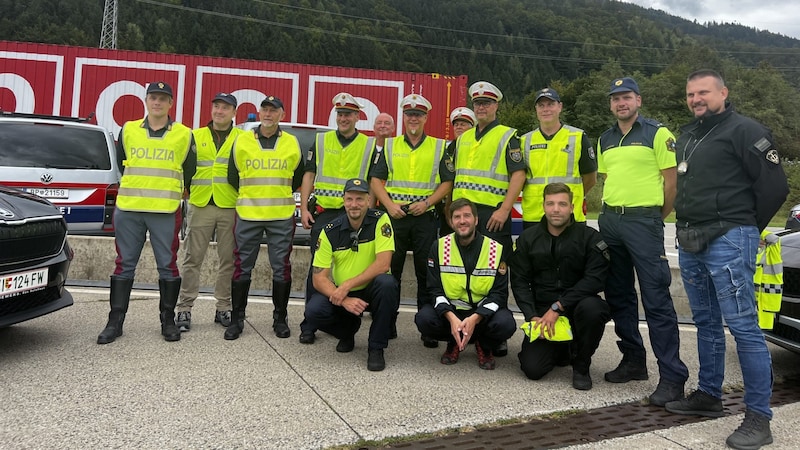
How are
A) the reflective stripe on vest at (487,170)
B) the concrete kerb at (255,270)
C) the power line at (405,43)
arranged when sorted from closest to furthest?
the reflective stripe on vest at (487,170) < the concrete kerb at (255,270) < the power line at (405,43)

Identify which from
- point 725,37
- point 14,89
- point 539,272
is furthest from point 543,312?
point 725,37

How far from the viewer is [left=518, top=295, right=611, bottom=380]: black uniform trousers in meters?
3.49

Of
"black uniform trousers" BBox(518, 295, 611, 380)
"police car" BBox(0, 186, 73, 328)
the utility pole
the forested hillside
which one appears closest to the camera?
"police car" BBox(0, 186, 73, 328)

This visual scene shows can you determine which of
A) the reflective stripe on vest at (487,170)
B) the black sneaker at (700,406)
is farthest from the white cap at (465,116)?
the black sneaker at (700,406)

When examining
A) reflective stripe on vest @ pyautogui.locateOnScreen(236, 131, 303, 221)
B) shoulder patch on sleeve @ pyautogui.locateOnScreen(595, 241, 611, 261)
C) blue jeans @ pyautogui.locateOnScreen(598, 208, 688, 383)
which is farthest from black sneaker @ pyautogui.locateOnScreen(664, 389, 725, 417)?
reflective stripe on vest @ pyautogui.locateOnScreen(236, 131, 303, 221)

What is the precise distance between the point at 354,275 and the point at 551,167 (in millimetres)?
1606

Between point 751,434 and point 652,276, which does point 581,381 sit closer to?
point 652,276

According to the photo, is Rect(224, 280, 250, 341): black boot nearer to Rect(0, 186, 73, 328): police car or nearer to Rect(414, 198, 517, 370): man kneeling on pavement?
Rect(0, 186, 73, 328): police car

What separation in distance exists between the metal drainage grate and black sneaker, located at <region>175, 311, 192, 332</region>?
7.68 feet

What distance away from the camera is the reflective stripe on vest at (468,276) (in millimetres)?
3785

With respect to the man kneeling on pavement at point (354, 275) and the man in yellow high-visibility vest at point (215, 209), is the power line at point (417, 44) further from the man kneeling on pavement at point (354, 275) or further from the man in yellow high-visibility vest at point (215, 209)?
the man kneeling on pavement at point (354, 275)

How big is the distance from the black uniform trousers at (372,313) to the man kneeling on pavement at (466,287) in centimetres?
22

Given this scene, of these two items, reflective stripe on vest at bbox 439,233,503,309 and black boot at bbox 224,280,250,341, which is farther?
black boot at bbox 224,280,250,341

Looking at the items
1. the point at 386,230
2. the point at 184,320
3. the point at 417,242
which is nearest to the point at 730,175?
the point at 386,230
